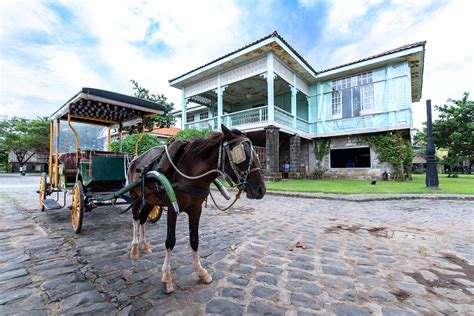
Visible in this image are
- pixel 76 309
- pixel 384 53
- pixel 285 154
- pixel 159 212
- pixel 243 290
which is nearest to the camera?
pixel 76 309

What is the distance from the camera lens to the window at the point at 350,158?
15.6 metres

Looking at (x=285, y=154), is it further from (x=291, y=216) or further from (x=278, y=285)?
(x=278, y=285)

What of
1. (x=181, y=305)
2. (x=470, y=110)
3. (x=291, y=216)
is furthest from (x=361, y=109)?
(x=181, y=305)

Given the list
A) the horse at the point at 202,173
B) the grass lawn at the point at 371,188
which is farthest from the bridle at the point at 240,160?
the grass lawn at the point at 371,188

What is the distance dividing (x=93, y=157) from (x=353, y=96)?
14712mm

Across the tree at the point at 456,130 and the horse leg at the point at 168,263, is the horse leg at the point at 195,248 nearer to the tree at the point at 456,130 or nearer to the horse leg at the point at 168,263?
the horse leg at the point at 168,263

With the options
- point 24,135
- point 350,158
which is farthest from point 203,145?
point 24,135

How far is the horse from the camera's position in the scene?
84.9 inches

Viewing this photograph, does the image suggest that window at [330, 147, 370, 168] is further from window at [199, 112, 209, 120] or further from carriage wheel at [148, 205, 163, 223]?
carriage wheel at [148, 205, 163, 223]

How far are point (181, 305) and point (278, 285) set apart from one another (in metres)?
0.95

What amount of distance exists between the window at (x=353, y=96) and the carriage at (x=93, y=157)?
43.5 feet

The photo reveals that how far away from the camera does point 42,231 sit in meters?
4.01

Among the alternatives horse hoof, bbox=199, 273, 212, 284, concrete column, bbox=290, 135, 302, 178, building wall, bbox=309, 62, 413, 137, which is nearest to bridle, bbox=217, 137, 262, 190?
horse hoof, bbox=199, 273, 212, 284

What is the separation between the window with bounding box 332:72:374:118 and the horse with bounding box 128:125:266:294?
14.2 m
